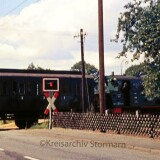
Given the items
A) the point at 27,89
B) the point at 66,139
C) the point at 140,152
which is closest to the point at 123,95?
the point at 27,89

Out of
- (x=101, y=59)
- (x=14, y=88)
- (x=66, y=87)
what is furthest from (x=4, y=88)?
(x=101, y=59)

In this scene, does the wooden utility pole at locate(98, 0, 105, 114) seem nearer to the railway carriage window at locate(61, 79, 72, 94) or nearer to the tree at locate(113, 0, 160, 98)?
the tree at locate(113, 0, 160, 98)

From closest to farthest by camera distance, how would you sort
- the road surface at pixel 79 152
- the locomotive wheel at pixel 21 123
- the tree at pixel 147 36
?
the road surface at pixel 79 152 < the tree at pixel 147 36 < the locomotive wheel at pixel 21 123

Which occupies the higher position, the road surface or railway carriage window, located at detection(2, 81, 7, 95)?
railway carriage window, located at detection(2, 81, 7, 95)

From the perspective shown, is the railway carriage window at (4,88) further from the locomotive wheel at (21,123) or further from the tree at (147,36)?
the tree at (147,36)

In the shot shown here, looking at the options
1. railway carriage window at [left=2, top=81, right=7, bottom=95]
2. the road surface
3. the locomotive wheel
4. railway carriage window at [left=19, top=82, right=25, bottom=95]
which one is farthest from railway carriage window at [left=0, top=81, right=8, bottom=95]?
the road surface


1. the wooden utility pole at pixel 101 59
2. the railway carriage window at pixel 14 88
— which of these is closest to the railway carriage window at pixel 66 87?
the railway carriage window at pixel 14 88

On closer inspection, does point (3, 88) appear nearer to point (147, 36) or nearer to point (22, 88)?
point (22, 88)

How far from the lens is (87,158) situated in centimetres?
1257

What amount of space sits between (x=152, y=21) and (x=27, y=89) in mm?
13808

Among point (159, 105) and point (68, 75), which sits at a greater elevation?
point (68, 75)

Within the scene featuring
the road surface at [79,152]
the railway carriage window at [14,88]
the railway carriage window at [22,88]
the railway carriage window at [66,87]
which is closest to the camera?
the road surface at [79,152]

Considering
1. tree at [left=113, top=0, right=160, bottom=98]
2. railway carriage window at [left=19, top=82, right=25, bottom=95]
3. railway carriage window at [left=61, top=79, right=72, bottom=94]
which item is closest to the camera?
tree at [left=113, top=0, right=160, bottom=98]

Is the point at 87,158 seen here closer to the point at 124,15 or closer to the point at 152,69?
the point at 152,69
